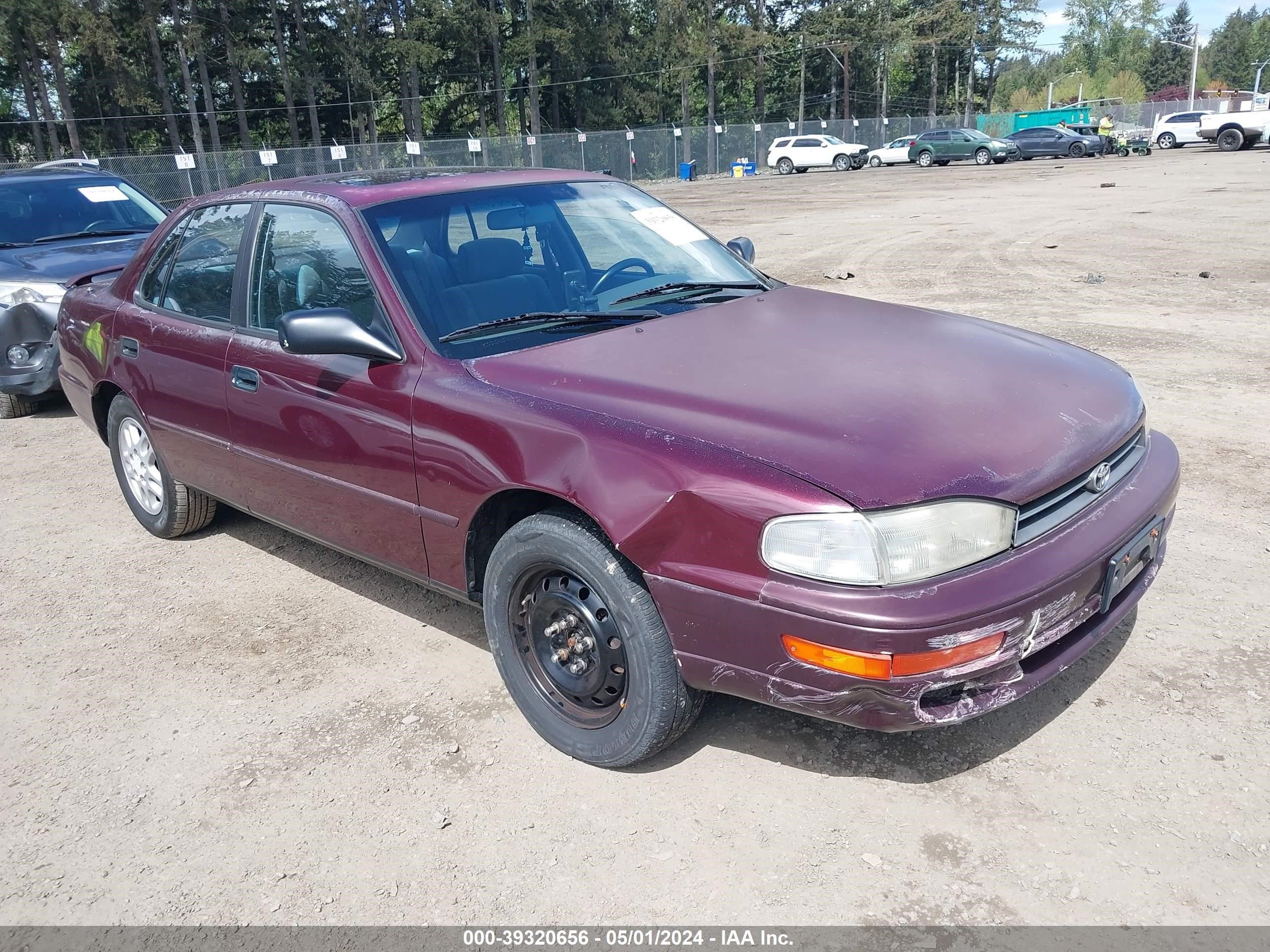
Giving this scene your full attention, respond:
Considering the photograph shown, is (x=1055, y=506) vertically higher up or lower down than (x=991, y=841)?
higher up

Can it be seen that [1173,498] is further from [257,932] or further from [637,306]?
[257,932]

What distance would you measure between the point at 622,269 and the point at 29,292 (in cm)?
545

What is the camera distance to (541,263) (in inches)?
146

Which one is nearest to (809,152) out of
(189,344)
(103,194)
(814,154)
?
(814,154)

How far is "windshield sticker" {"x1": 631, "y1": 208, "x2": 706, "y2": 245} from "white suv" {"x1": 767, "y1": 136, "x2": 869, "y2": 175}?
44111 millimetres

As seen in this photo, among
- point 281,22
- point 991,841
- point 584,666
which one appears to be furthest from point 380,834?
point 281,22

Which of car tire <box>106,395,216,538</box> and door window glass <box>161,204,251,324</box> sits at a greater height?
door window glass <box>161,204,251,324</box>

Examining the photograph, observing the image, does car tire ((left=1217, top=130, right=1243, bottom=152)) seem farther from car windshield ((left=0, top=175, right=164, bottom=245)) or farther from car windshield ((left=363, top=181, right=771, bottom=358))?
car windshield ((left=363, top=181, right=771, bottom=358))

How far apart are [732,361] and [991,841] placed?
152 centimetres

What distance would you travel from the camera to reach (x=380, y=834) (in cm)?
278

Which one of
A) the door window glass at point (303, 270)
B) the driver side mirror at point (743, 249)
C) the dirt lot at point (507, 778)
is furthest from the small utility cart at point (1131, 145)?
the door window glass at point (303, 270)

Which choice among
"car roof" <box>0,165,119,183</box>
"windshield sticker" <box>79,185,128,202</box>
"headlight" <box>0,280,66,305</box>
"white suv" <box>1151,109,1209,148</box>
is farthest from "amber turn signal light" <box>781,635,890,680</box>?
"white suv" <box>1151,109,1209,148</box>

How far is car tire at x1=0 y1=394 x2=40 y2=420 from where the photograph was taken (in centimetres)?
771

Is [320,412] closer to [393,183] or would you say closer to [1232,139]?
[393,183]
